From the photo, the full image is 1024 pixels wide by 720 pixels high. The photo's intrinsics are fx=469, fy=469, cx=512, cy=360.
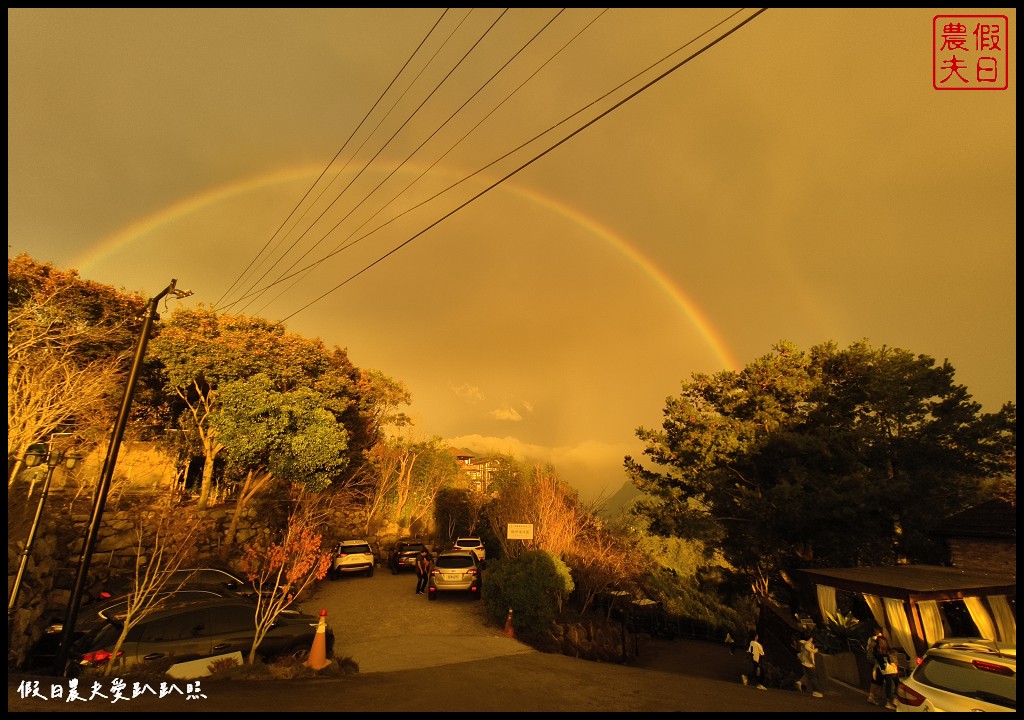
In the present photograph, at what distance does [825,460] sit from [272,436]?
82.1ft

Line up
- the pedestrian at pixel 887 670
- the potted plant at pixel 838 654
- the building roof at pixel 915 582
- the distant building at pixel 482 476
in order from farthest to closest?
1. the distant building at pixel 482 476
2. the potted plant at pixel 838 654
3. the building roof at pixel 915 582
4. the pedestrian at pixel 887 670

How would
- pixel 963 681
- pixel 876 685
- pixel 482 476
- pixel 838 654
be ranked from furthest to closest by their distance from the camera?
pixel 482 476, pixel 838 654, pixel 876 685, pixel 963 681

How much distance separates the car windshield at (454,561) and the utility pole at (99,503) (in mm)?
10293

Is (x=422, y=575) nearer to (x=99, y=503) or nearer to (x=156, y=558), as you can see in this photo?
(x=156, y=558)

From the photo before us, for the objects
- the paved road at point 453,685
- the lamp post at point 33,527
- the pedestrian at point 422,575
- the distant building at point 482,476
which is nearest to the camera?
the paved road at point 453,685

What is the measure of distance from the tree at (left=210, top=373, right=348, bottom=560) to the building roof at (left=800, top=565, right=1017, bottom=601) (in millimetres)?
19587

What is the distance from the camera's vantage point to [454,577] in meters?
16.8

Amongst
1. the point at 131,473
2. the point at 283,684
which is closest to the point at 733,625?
the point at 283,684

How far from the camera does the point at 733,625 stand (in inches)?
838

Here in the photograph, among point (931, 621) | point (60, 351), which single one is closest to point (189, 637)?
point (60, 351)

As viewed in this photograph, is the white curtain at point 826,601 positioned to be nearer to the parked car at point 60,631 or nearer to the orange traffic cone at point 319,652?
the orange traffic cone at point 319,652

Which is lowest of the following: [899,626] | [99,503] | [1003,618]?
[899,626]

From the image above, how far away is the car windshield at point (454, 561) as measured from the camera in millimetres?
17094

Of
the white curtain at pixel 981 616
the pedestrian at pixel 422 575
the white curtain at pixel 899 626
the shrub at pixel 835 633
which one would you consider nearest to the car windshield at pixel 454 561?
the pedestrian at pixel 422 575
